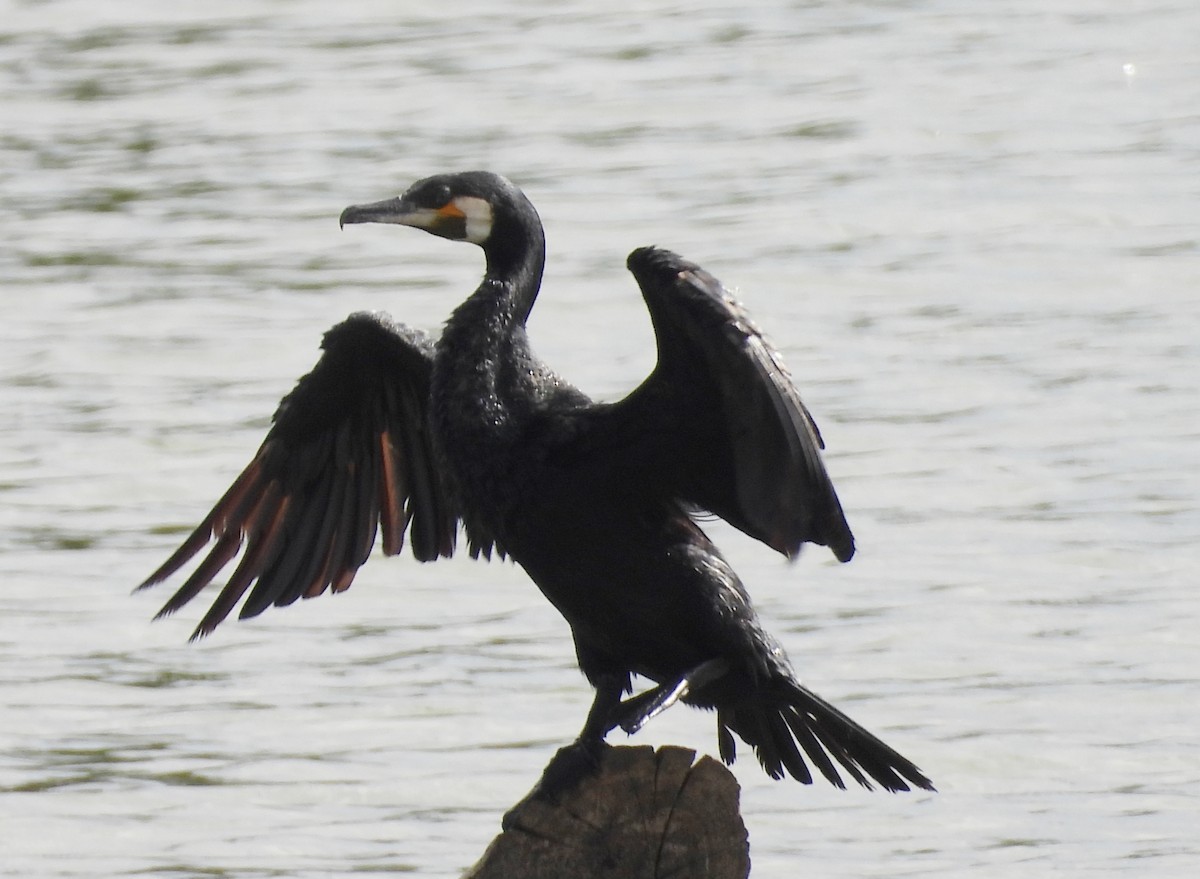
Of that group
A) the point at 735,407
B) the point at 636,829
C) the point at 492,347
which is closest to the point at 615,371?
the point at 492,347

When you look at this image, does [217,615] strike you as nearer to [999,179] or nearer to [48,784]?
[48,784]

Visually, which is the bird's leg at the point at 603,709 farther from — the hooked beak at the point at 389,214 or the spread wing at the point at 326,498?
the hooked beak at the point at 389,214

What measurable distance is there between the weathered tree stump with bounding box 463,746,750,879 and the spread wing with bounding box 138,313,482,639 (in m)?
1.25

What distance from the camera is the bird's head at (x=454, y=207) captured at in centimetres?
500

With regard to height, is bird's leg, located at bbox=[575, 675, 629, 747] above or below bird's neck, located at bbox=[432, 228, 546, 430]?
below

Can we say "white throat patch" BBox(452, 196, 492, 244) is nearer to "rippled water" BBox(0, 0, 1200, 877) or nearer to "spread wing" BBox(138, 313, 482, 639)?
"spread wing" BBox(138, 313, 482, 639)

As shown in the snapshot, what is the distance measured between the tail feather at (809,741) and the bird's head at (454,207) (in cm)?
105

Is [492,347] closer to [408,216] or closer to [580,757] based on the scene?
[408,216]

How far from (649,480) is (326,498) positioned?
1045 mm

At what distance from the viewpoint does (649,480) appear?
4.82 meters

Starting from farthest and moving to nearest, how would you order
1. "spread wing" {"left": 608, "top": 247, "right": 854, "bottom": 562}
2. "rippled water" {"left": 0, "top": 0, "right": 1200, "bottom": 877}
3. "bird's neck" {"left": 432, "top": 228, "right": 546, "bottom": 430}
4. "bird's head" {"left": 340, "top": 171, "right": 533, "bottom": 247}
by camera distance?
"rippled water" {"left": 0, "top": 0, "right": 1200, "bottom": 877} → "bird's head" {"left": 340, "top": 171, "right": 533, "bottom": 247} → "bird's neck" {"left": 432, "top": 228, "right": 546, "bottom": 430} → "spread wing" {"left": 608, "top": 247, "right": 854, "bottom": 562}

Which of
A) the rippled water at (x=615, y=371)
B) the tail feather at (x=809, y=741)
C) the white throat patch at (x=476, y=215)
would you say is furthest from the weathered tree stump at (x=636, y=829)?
the rippled water at (x=615, y=371)

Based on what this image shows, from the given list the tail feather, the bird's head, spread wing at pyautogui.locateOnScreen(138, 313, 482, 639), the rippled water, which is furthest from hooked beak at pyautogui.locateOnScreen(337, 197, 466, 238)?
the rippled water

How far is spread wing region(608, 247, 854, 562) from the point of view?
439 centimetres
